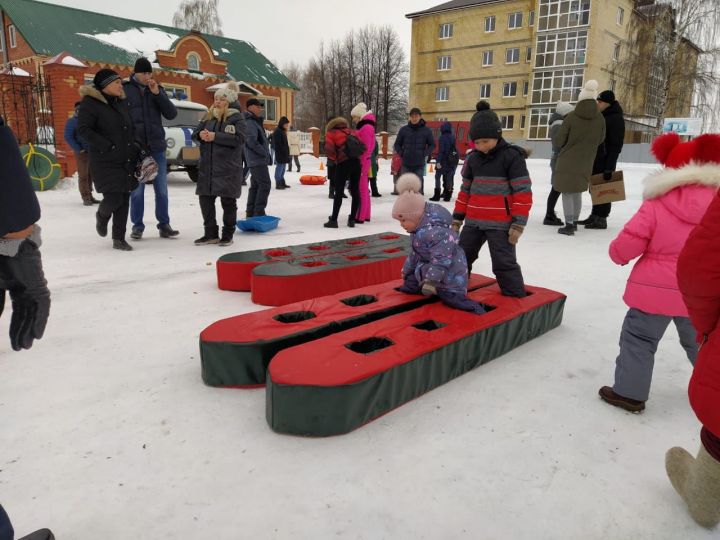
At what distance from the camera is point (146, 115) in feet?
19.4

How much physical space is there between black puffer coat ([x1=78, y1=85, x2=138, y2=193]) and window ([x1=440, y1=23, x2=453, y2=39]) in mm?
40128

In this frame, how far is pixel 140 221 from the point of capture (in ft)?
20.9

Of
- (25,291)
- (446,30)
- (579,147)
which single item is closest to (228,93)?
(25,291)

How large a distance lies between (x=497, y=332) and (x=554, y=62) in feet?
126

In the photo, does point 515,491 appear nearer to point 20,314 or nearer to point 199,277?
point 20,314

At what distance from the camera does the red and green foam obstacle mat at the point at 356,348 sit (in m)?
2.23

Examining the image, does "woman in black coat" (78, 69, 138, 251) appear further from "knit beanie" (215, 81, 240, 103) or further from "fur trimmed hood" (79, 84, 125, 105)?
"knit beanie" (215, 81, 240, 103)

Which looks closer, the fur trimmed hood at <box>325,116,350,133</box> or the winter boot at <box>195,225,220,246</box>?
the winter boot at <box>195,225,220,246</box>

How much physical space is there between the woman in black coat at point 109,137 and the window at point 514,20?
38458 mm

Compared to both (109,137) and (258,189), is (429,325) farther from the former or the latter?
(258,189)

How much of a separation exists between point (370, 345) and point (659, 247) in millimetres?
1537

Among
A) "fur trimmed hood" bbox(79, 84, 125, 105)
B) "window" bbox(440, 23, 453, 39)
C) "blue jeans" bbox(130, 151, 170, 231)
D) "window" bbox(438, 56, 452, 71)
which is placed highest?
"window" bbox(440, 23, 453, 39)

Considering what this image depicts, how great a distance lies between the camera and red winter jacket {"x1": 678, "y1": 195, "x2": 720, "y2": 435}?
1.49m

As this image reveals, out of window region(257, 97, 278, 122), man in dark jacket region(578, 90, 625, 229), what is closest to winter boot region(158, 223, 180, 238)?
man in dark jacket region(578, 90, 625, 229)
